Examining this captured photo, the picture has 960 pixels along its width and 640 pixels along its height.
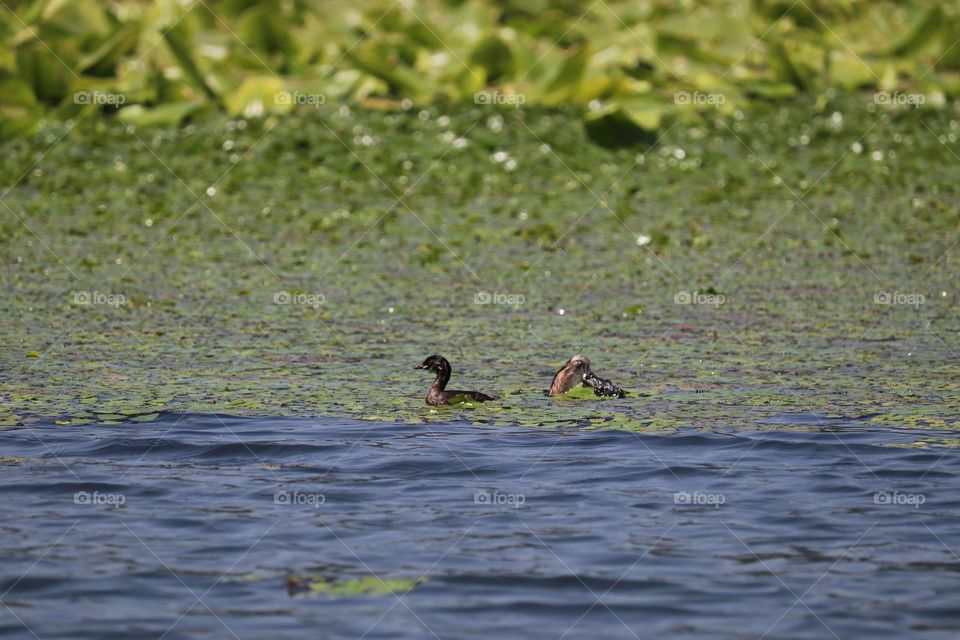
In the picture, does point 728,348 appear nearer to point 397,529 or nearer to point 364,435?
point 364,435

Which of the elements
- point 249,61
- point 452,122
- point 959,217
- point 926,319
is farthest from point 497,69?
point 926,319

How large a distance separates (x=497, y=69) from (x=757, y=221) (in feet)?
16.2

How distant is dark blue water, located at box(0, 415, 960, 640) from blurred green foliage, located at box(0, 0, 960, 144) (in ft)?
29.0

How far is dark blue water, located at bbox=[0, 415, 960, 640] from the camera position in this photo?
5.96 meters

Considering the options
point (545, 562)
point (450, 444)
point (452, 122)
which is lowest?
point (545, 562)

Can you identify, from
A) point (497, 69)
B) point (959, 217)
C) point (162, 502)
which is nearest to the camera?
point (162, 502)

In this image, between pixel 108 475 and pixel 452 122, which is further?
pixel 452 122

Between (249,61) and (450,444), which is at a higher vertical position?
(249,61)

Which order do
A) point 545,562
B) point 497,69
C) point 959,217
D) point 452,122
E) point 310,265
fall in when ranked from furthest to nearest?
1. point 497,69
2. point 452,122
3. point 959,217
4. point 310,265
5. point 545,562

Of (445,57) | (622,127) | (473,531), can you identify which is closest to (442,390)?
(473,531)

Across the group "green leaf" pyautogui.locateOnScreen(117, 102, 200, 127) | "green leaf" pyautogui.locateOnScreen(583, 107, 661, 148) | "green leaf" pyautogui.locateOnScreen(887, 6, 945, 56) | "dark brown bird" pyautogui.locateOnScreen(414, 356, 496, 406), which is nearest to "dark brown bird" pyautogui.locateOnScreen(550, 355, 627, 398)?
"dark brown bird" pyautogui.locateOnScreen(414, 356, 496, 406)

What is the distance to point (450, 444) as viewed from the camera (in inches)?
332

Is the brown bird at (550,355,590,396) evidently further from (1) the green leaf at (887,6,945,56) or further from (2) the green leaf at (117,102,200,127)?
(1) the green leaf at (887,6,945,56)

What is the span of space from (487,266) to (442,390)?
13.6 feet
